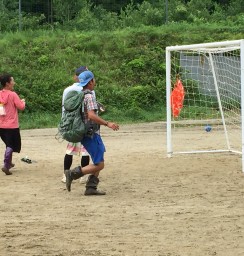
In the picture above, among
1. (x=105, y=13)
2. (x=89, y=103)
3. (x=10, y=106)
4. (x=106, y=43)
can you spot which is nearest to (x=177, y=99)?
(x=10, y=106)

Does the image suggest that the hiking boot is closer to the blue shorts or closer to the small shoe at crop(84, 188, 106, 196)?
the small shoe at crop(84, 188, 106, 196)

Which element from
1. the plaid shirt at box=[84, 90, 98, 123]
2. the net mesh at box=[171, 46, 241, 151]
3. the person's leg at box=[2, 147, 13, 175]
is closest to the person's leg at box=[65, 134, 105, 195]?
the plaid shirt at box=[84, 90, 98, 123]

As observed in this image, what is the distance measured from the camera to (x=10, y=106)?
13.2 metres

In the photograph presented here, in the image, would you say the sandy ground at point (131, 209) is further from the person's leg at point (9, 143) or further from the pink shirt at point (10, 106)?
the pink shirt at point (10, 106)

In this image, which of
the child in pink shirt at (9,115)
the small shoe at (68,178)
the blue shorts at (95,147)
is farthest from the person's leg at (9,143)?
the blue shorts at (95,147)

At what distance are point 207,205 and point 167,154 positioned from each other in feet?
17.4

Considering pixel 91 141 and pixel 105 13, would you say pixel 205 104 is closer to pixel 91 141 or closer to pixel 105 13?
pixel 91 141

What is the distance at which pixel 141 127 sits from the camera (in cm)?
2236

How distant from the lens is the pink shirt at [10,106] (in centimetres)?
1318

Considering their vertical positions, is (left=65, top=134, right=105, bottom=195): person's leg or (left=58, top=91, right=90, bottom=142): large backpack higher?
A: (left=58, top=91, right=90, bottom=142): large backpack

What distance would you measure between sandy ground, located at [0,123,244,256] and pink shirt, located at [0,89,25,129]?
33.9 inches

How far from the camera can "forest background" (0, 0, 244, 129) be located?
2569 centimetres

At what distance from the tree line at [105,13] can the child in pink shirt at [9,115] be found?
17726 millimetres

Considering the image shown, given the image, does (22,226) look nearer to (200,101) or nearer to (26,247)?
(26,247)
